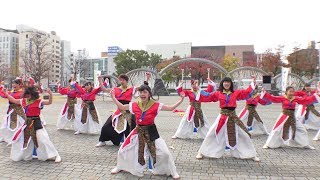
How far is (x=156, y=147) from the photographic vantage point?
549cm

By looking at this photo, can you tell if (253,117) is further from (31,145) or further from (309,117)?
(31,145)

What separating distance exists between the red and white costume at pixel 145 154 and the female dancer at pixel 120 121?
1.68 m

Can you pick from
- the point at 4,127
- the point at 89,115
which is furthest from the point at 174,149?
the point at 4,127

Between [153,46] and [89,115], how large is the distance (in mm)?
87549

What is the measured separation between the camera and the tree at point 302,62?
1726 inches

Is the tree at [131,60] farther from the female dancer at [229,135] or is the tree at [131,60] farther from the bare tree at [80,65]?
the female dancer at [229,135]

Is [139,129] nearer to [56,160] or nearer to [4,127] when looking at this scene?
[56,160]

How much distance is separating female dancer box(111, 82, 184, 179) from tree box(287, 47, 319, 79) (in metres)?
42.7

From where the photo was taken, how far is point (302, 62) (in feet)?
144

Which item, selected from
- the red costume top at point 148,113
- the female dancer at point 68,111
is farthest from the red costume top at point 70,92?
the red costume top at point 148,113

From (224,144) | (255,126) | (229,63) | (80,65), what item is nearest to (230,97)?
(224,144)

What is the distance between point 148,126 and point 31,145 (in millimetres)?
2629

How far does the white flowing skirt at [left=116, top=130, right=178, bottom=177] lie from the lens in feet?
17.8

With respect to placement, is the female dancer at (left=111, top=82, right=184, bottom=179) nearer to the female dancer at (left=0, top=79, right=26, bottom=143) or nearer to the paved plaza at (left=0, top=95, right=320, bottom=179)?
the paved plaza at (left=0, top=95, right=320, bottom=179)
